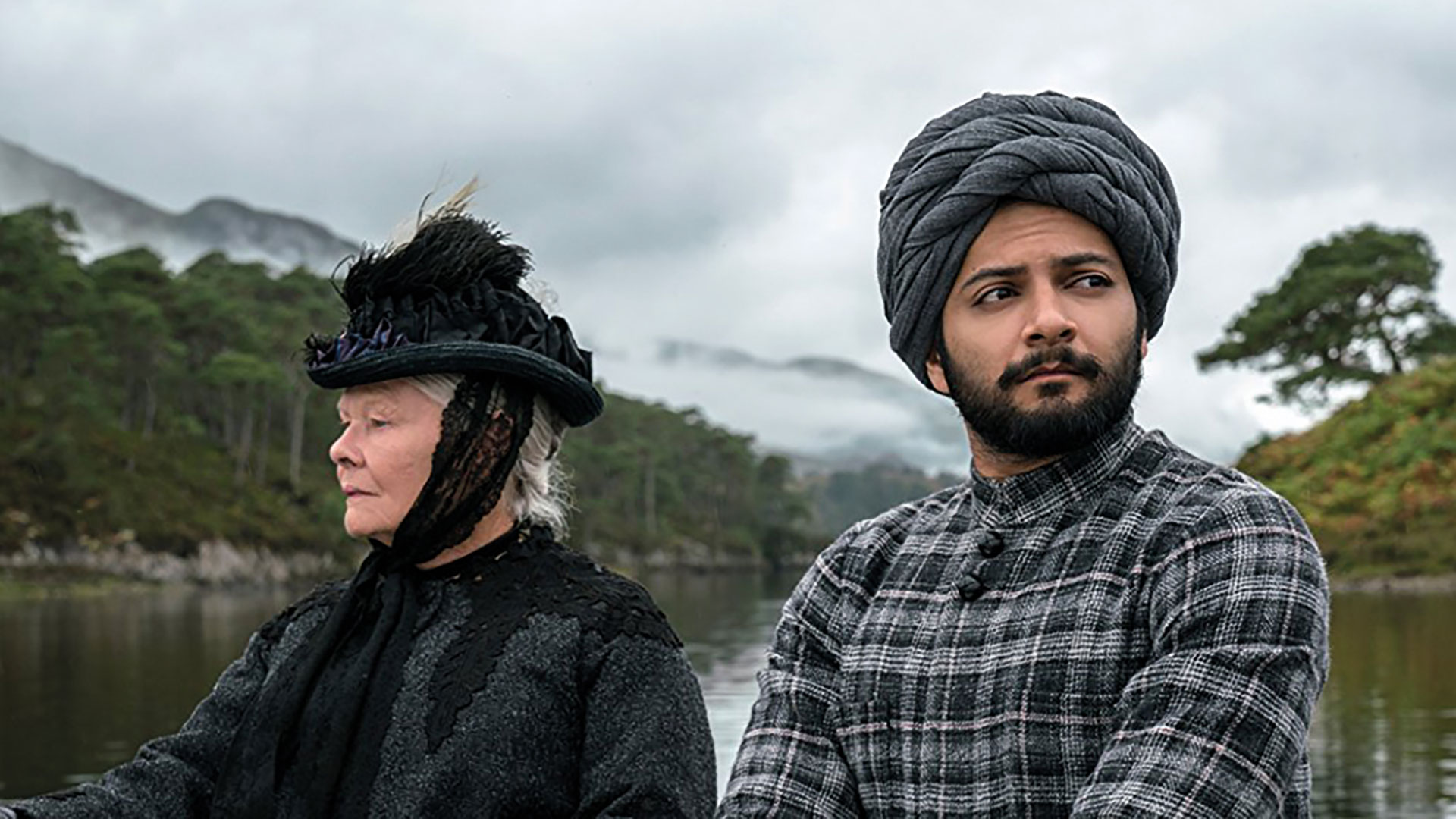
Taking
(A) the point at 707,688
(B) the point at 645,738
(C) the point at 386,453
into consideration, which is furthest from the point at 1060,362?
(A) the point at 707,688

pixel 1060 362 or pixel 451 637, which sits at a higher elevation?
pixel 1060 362

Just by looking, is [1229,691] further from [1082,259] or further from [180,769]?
[180,769]

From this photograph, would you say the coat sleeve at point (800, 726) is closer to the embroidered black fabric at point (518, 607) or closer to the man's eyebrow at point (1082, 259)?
the embroidered black fabric at point (518, 607)

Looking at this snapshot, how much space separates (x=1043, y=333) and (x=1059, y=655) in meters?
0.34

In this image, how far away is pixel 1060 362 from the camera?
182 cm

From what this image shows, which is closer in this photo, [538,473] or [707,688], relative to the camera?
[538,473]

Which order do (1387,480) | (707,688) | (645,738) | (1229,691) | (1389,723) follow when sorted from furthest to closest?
(1387,480), (707,688), (1389,723), (645,738), (1229,691)

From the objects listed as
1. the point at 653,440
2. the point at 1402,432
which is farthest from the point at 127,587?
the point at 653,440

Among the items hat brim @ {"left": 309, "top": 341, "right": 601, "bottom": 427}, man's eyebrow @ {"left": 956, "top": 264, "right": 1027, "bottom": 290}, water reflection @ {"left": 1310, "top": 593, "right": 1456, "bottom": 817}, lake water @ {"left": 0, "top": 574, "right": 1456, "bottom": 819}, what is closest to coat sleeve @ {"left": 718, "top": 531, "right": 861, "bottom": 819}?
man's eyebrow @ {"left": 956, "top": 264, "right": 1027, "bottom": 290}

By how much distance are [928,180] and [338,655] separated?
3.63ft

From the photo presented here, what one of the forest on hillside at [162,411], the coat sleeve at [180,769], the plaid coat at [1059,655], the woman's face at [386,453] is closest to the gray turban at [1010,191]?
the plaid coat at [1059,655]

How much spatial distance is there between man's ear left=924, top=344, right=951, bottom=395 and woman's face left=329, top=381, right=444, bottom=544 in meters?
0.75

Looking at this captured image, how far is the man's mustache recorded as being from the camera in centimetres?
182

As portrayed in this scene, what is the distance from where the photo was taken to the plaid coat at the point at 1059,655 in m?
1.61
